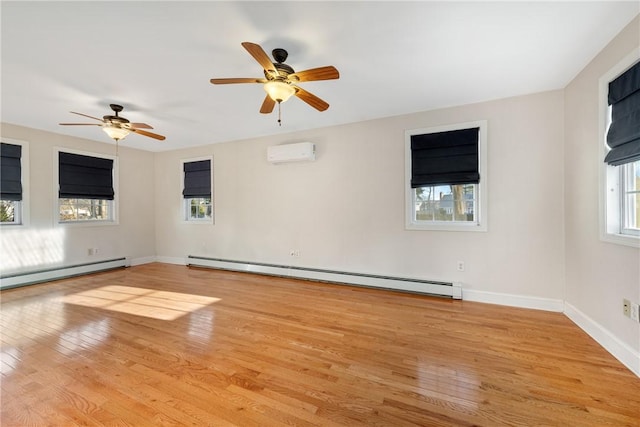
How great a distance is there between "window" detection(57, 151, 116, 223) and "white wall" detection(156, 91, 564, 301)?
98 centimetres

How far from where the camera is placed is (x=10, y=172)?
13.6ft

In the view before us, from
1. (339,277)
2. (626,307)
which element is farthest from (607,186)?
(339,277)

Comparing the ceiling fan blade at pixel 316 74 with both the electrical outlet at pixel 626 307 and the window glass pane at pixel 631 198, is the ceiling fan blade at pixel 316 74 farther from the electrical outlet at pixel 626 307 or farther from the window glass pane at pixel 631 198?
the electrical outlet at pixel 626 307

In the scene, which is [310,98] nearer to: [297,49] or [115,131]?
[297,49]

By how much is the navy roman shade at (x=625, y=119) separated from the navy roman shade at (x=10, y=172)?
7.32m

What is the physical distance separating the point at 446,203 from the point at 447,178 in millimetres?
359

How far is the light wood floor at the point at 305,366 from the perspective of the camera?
160 cm

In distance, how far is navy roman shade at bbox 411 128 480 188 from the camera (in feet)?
11.2

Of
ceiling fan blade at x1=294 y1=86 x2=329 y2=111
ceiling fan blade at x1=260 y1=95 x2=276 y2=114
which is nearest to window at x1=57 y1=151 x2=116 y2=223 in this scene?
ceiling fan blade at x1=260 y1=95 x2=276 y2=114

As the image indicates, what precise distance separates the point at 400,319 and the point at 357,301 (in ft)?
2.27

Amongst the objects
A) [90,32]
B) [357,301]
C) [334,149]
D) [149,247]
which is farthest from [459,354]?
[149,247]

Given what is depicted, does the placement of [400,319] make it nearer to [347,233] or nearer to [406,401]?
[406,401]

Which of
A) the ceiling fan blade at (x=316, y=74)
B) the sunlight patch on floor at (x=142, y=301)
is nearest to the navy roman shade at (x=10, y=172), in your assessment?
the sunlight patch on floor at (x=142, y=301)

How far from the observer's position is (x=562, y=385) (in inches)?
71.9
